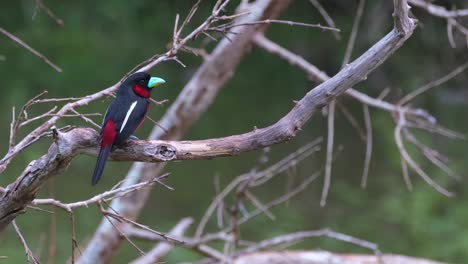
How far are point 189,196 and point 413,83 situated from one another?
404 cm

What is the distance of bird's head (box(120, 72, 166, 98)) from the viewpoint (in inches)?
121

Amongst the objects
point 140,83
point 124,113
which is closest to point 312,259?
point 140,83

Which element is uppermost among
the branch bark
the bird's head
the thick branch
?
the branch bark

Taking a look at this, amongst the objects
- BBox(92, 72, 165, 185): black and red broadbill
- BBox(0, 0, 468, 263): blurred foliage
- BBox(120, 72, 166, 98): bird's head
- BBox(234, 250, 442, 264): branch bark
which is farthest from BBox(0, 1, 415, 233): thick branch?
BBox(0, 0, 468, 263): blurred foliage

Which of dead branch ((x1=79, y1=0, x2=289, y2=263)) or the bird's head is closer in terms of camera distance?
the bird's head

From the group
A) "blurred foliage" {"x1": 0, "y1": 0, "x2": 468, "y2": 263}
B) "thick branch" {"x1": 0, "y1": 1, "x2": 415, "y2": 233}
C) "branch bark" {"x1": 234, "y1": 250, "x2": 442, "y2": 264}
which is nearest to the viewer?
"thick branch" {"x1": 0, "y1": 1, "x2": 415, "y2": 233}

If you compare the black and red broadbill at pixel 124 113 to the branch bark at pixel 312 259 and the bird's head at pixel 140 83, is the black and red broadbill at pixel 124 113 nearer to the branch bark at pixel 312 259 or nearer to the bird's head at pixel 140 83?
the bird's head at pixel 140 83

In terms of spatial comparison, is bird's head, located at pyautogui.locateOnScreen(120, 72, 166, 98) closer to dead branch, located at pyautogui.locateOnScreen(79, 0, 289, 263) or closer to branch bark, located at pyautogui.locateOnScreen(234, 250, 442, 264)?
branch bark, located at pyautogui.locateOnScreen(234, 250, 442, 264)

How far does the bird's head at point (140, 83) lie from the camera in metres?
3.07

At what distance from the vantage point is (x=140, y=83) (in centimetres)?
313

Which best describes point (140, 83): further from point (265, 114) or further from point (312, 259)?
point (265, 114)

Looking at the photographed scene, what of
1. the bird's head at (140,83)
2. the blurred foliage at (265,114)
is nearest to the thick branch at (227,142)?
the bird's head at (140,83)

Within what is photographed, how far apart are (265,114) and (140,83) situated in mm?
8393

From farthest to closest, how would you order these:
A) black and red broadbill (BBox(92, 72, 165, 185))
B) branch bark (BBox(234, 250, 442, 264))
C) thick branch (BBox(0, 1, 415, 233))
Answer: branch bark (BBox(234, 250, 442, 264)) → black and red broadbill (BBox(92, 72, 165, 185)) → thick branch (BBox(0, 1, 415, 233))
